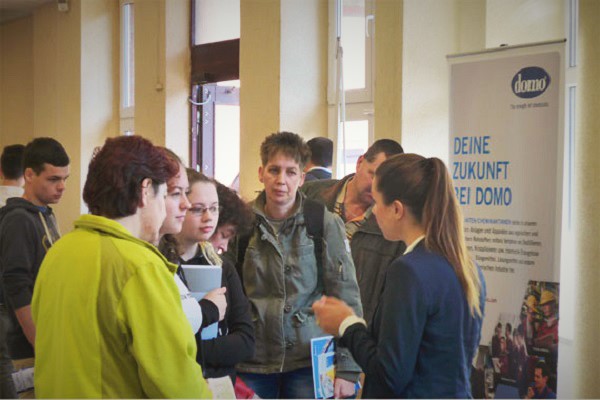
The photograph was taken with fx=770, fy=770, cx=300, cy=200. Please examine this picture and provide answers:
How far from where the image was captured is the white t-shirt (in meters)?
1.99

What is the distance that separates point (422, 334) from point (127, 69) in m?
7.92

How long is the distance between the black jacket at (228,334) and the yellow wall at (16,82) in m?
8.83

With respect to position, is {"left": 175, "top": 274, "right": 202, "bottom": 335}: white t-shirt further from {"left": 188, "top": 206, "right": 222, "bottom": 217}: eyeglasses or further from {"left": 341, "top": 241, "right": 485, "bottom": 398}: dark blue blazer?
{"left": 341, "top": 241, "right": 485, "bottom": 398}: dark blue blazer

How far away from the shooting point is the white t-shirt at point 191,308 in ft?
6.54

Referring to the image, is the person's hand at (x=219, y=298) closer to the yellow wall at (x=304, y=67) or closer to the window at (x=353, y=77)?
the window at (x=353, y=77)

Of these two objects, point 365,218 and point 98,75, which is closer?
point 365,218

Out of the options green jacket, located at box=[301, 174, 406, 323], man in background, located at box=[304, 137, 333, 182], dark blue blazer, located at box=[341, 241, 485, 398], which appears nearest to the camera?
dark blue blazer, located at box=[341, 241, 485, 398]

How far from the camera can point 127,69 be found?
917 centimetres

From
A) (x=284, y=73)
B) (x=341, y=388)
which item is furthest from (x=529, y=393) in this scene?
(x=284, y=73)

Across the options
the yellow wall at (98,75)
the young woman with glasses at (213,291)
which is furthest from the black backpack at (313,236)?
the yellow wall at (98,75)

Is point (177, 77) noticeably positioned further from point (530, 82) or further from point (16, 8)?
point (530, 82)

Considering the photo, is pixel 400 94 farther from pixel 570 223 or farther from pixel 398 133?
pixel 570 223

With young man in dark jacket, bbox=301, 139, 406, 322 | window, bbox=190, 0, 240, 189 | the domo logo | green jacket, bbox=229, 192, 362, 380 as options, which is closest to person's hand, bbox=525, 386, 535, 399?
young man in dark jacket, bbox=301, 139, 406, 322

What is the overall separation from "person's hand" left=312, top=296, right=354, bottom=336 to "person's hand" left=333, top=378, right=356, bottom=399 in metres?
0.84
